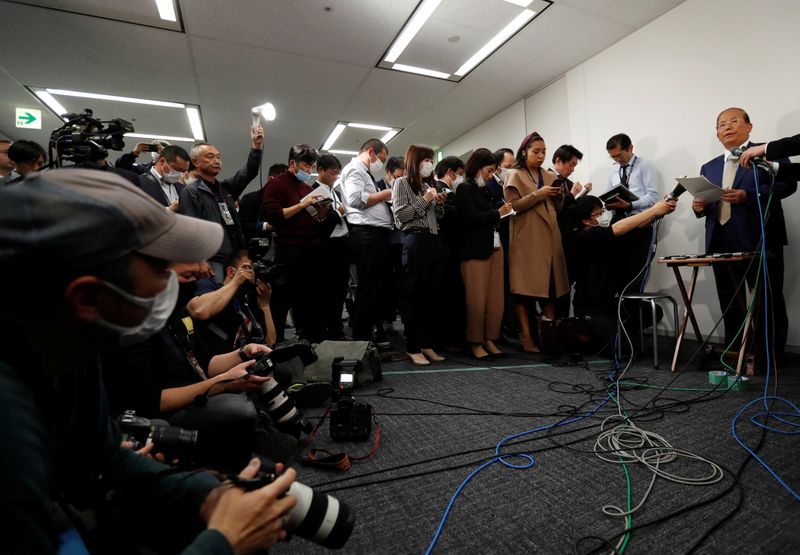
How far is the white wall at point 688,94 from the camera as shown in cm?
277

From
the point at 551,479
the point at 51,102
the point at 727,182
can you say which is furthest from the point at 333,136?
the point at 551,479

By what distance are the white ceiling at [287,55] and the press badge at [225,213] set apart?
1.83 m

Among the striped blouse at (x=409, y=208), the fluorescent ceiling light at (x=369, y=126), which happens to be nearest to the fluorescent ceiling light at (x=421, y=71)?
the fluorescent ceiling light at (x=369, y=126)

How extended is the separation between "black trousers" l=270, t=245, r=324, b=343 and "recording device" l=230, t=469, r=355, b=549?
2.19 m

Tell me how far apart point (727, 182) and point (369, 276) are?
2.43m

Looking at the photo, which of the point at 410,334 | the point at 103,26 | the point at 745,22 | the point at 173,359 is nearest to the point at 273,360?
the point at 173,359

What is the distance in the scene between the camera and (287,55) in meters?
3.76

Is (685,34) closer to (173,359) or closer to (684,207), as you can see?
(684,207)

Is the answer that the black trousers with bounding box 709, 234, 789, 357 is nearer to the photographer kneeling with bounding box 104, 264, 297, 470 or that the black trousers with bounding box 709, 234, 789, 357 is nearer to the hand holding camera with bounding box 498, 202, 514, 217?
the hand holding camera with bounding box 498, 202, 514, 217

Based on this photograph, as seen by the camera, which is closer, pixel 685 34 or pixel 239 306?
pixel 239 306

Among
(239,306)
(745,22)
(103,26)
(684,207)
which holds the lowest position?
(239,306)

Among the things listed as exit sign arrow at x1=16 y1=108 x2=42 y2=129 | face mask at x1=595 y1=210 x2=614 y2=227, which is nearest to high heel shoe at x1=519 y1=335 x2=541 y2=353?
face mask at x1=595 y1=210 x2=614 y2=227

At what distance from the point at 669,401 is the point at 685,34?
3261 millimetres

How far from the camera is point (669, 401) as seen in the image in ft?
6.15
